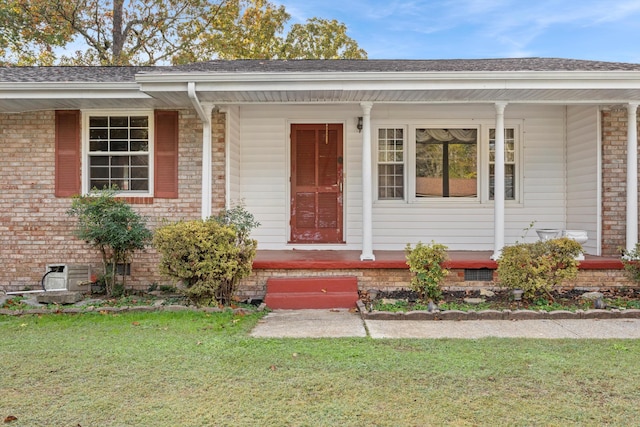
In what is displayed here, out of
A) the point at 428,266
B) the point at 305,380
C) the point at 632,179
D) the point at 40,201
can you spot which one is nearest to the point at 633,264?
the point at 632,179

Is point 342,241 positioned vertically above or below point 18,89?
below

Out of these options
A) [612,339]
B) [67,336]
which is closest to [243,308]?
[67,336]

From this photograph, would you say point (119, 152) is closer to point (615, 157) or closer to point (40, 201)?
point (40, 201)

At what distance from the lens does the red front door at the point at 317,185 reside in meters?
7.97

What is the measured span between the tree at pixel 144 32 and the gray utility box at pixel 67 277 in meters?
12.2

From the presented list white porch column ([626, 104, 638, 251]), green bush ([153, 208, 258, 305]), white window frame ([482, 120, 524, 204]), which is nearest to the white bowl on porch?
white porch column ([626, 104, 638, 251])

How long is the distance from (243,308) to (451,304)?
2.53 metres

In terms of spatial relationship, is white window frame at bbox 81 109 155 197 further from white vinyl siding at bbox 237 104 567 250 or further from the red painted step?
the red painted step

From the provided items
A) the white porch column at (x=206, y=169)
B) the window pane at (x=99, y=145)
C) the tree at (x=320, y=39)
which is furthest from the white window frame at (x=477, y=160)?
the tree at (x=320, y=39)

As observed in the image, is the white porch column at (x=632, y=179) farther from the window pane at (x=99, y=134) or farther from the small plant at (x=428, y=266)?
the window pane at (x=99, y=134)

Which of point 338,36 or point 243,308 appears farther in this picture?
point 338,36

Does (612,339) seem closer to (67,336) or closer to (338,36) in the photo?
(67,336)

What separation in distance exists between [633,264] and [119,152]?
7329mm

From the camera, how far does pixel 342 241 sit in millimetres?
7941
